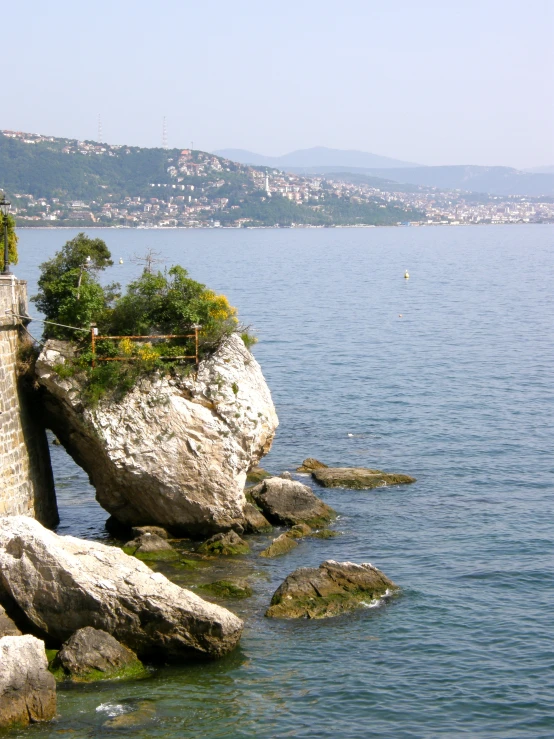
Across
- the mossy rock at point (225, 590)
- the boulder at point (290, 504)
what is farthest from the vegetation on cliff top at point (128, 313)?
the mossy rock at point (225, 590)

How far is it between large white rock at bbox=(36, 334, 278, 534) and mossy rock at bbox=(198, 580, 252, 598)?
14.1 feet

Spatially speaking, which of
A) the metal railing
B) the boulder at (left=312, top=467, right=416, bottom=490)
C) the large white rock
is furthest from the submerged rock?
the boulder at (left=312, top=467, right=416, bottom=490)

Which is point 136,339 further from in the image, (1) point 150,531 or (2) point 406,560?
(2) point 406,560

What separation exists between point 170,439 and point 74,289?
18.8ft

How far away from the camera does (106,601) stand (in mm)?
21875

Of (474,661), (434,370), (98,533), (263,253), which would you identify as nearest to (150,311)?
(98,533)

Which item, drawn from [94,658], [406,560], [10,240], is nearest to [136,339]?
[10,240]

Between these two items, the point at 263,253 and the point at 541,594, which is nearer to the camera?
the point at 541,594

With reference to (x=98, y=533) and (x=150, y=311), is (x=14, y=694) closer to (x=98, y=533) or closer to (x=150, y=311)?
(x=98, y=533)

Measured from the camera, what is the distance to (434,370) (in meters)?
59.5

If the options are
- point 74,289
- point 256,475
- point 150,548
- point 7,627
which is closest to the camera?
point 7,627

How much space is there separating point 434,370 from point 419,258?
4254 inches

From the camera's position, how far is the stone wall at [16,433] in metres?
28.0

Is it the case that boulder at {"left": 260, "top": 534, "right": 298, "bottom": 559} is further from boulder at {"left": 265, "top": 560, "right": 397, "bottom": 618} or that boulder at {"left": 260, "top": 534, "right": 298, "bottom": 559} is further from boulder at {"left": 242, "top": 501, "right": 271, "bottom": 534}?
boulder at {"left": 265, "top": 560, "right": 397, "bottom": 618}
